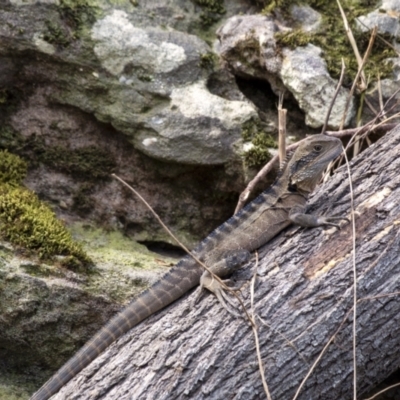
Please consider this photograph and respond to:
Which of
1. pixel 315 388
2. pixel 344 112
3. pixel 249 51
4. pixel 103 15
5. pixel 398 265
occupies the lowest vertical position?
pixel 315 388

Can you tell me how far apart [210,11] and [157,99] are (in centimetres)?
101

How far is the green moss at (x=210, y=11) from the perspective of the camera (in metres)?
5.59

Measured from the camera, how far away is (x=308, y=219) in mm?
4031

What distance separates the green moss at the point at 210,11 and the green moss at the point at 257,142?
1.03m

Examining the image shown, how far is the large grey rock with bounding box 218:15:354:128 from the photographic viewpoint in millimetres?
5109

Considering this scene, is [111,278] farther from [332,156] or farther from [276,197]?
[332,156]

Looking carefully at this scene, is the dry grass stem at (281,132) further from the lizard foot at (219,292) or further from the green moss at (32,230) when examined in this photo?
the green moss at (32,230)

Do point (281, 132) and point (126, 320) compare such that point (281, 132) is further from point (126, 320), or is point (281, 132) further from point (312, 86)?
point (126, 320)

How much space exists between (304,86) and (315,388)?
2510 millimetres

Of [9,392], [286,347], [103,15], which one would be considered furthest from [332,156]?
[9,392]

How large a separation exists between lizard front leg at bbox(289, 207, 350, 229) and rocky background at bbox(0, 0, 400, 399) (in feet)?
3.45

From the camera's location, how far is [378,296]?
3465 mm

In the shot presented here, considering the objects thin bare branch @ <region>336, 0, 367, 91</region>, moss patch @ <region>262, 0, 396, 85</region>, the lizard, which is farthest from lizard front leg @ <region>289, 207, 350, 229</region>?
moss patch @ <region>262, 0, 396, 85</region>

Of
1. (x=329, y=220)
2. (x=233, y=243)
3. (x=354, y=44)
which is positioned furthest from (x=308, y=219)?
(x=354, y=44)
